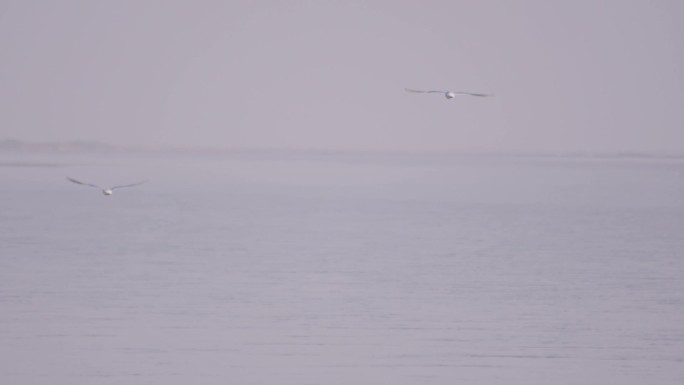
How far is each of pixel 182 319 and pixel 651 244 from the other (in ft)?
71.9

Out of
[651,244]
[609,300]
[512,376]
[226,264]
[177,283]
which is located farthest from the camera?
[651,244]

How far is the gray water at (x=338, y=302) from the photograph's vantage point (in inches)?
687

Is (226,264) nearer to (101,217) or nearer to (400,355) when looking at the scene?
(400,355)

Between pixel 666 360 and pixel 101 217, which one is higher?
pixel 666 360

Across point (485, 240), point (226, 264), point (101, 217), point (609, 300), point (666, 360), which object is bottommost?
point (101, 217)

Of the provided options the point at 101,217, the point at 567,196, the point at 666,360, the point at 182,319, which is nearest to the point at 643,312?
the point at 666,360

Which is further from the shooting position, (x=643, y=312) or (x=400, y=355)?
(x=643, y=312)

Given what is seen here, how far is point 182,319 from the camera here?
21234mm

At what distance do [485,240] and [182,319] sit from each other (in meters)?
20.3

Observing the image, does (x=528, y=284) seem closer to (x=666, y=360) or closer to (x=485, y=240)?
(x=666, y=360)

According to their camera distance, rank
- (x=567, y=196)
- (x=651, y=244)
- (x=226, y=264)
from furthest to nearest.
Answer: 1. (x=567, y=196)
2. (x=651, y=244)
3. (x=226, y=264)

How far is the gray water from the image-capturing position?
17.4 meters

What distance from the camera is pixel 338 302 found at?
23625 millimetres

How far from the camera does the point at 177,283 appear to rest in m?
26.2
